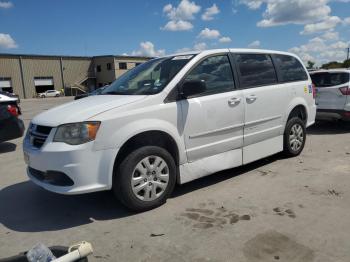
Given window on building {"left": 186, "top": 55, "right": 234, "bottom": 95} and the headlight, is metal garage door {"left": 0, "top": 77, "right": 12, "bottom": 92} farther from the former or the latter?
the headlight

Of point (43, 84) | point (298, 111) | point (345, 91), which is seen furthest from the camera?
point (43, 84)

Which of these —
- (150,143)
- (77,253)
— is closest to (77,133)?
(150,143)

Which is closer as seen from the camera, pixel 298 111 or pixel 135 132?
pixel 135 132

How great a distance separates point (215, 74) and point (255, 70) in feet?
2.94

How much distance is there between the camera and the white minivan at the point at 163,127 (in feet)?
11.9

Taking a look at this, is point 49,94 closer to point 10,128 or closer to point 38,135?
point 10,128

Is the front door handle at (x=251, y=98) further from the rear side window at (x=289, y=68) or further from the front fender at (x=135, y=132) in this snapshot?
the front fender at (x=135, y=132)

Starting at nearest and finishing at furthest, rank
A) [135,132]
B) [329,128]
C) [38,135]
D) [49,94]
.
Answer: [135,132] → [38,135] → [329,128] → [49,94]

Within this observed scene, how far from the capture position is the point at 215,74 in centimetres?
472

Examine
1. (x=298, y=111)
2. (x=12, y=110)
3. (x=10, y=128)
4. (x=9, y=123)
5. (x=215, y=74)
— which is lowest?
(x=10, y=128)

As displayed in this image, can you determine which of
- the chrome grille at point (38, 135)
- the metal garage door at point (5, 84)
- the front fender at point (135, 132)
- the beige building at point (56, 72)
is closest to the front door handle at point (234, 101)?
the front fender at point (135, 132)

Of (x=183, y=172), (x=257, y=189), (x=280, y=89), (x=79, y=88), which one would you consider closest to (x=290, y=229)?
(x=257, y=189)

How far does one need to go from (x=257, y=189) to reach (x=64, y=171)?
247 centimetres

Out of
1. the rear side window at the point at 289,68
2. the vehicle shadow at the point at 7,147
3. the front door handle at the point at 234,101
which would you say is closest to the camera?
the front door handle at the point at 234,101
